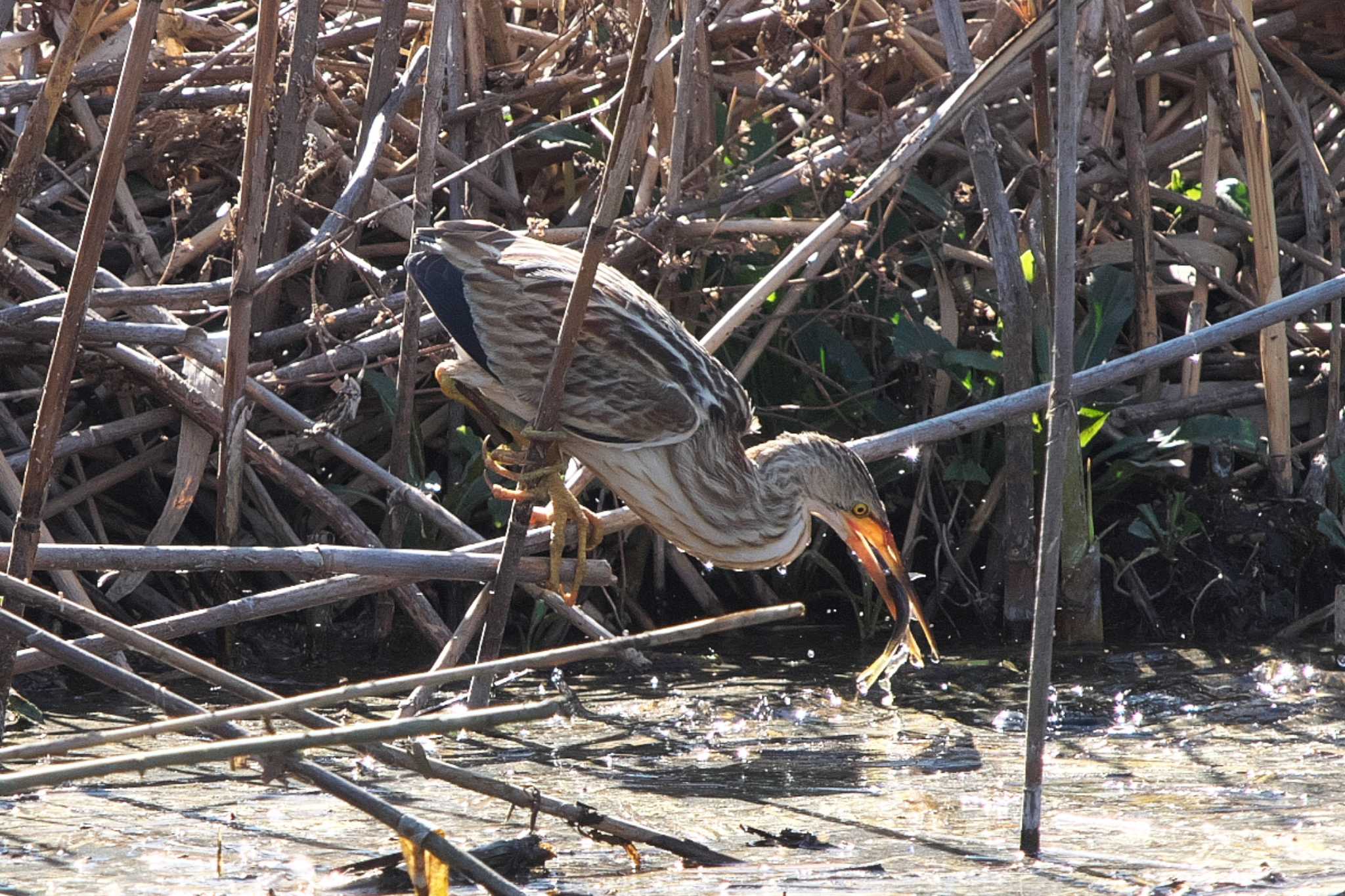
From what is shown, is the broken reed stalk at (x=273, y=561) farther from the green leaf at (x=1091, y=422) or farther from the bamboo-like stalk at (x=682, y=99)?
the green leaf at (x=1091, y=422)

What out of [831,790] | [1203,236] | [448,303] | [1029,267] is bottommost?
[831,790]

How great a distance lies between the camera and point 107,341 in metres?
4.46

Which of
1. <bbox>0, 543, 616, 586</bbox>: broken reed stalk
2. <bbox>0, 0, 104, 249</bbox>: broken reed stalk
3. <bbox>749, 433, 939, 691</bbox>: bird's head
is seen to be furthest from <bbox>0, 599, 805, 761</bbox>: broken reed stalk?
<bbox>749, 433, 939, 691</bbox>: bird's head

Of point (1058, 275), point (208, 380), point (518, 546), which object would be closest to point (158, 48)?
point (208, 380)

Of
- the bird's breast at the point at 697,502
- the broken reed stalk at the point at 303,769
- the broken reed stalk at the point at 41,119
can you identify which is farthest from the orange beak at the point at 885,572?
the broken reed stalk at the point at 41,119

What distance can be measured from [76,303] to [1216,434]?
11.4 ft

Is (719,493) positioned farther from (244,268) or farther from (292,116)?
(292,116)

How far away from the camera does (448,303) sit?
13.2 feet

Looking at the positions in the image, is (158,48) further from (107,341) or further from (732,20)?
(732,20)

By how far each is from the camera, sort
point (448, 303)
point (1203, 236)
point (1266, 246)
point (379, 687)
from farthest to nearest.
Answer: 1. point (1203, 236)
2. point (1266, 246)
3. point (448, 303)
4. point (379, 687)

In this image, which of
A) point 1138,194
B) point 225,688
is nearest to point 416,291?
point 225,688

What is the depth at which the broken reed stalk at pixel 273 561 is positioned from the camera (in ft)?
10.6

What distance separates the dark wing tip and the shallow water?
1.01 metres

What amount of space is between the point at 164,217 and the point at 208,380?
4.45 feet
